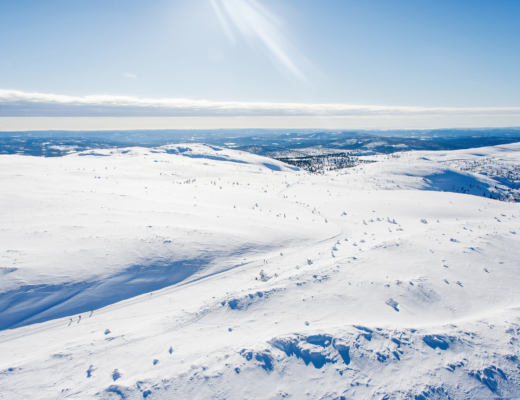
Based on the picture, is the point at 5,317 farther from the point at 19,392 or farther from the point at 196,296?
the point at 196,296

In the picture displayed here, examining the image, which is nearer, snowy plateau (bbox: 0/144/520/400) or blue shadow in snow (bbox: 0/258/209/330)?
snowy plateau (bbox: 0/144/520/400)

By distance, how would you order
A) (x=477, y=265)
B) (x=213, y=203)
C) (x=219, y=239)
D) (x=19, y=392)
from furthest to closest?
(x=213, y=203) → (x=219, y=239) → (x=477, y=265) → (x=19, y=392)

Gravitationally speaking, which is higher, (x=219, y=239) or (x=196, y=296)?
(x=219, y=239)

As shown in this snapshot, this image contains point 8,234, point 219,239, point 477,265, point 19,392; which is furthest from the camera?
point 219,239

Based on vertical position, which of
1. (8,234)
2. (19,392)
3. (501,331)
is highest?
(8,234)

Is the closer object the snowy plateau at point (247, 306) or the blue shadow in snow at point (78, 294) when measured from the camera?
the snowy plateau at point (247, 306)

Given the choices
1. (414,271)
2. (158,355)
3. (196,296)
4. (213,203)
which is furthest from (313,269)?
(213,203)

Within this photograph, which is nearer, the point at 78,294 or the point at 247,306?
the point at 247,306

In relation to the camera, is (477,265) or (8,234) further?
(8,234)
